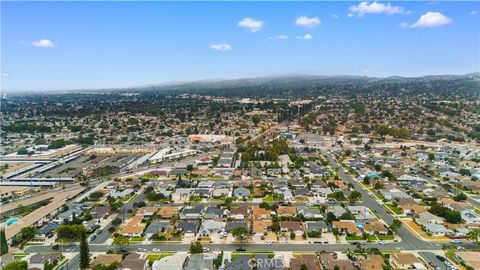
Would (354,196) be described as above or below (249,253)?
above

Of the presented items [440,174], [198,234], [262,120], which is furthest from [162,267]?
[262,120]

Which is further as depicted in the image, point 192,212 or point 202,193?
point 202,193

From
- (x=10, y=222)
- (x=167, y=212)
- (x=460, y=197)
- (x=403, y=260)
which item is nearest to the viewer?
(x=403, y=260)

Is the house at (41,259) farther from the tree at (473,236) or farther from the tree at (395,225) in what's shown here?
the tree at (473,236)

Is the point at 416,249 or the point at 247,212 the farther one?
the point at 247,212

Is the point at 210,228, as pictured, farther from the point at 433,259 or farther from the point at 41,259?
the point at 433,259

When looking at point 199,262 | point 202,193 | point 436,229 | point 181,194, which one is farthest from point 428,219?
point 181,194

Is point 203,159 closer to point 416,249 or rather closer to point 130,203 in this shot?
point 130,203

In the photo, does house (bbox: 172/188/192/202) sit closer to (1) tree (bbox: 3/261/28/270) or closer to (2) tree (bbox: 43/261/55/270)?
(2) tree (bbox: 43/261/55/270)
